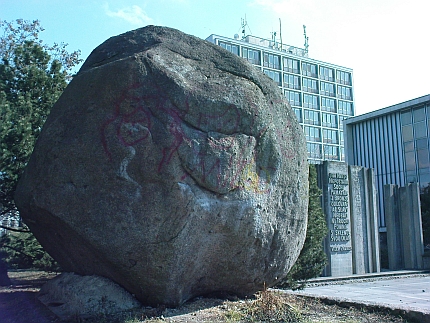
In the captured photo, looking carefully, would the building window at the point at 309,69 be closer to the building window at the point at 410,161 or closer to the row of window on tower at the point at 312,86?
the row of window on tower at the point at 312,86

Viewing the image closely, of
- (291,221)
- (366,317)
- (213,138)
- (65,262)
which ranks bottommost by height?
(366,317)

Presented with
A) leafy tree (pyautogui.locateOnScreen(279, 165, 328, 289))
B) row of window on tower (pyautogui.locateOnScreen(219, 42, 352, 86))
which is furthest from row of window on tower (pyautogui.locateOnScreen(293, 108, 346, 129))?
leafy tree (pyautogui.locateOnScreen(279, 165, 328, 289))

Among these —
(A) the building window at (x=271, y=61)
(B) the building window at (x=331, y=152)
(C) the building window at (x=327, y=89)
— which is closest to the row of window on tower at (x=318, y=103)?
(C) the building window at (x=327, y=89)

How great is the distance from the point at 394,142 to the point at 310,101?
108 feet

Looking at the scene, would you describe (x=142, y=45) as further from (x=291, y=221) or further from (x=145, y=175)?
(x=291, y=221)

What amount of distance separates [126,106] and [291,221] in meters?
2.89

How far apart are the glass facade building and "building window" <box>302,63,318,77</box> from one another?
1208 inches

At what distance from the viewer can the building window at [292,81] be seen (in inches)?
2527

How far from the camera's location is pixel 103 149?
223 inches

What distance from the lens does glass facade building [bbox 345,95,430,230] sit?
32.8 m

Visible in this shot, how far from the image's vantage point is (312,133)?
6594cm

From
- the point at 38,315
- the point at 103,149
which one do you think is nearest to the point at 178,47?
the point at 103,149

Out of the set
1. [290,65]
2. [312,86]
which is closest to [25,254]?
[290,65]

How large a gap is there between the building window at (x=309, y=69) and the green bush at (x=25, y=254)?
5740 centimetres
